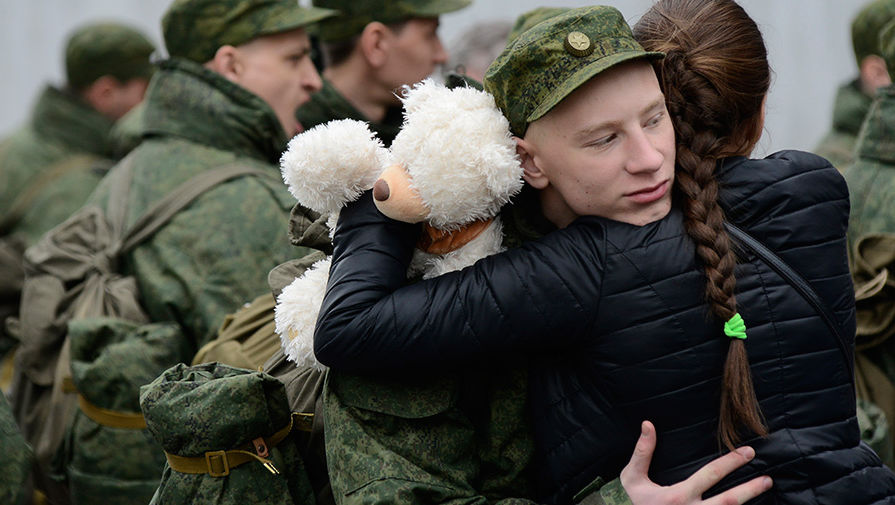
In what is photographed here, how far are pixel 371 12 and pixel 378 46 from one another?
0.49ft

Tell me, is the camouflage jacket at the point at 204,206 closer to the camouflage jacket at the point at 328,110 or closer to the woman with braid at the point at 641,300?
the camouflage jacket at the point at 328,110

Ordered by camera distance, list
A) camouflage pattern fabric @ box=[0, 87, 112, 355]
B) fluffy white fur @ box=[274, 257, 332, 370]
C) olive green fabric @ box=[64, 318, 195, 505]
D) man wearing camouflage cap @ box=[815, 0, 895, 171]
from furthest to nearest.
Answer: camouflage pattern fabric @ box=[0, 87, 112, 355]
man wearing camouflage cap @ box=[815, 0, 895, 171]
olive green fabric @ box=[64, 318, 195, 505]
fluffy white fur @ box=[274, 257, 332, 370]

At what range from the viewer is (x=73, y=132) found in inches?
289

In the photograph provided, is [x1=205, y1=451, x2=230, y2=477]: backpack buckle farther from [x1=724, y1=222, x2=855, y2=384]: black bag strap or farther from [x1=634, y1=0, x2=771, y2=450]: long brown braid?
[x1=724, y1=222, x2=855, y2=384]: black bag strap

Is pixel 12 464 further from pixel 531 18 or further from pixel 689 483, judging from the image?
pixel 531 18

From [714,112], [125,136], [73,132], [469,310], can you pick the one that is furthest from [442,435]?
[73,132]

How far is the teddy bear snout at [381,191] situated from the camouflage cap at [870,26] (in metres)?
4.22

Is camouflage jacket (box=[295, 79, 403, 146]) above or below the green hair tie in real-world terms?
below

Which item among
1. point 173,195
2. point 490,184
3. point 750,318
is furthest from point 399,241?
point 173,195

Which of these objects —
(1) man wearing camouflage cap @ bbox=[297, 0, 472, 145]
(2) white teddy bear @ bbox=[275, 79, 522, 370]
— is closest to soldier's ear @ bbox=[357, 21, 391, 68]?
(1) man wearing camouflage cap @ bbox=[297, 0, 472, 145]

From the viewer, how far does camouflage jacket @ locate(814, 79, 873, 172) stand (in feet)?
20.6

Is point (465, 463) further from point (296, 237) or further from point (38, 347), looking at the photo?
point (38, 347)

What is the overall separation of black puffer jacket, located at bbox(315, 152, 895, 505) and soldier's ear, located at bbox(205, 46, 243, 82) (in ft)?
7.69

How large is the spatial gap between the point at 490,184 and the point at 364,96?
2.92 metres
